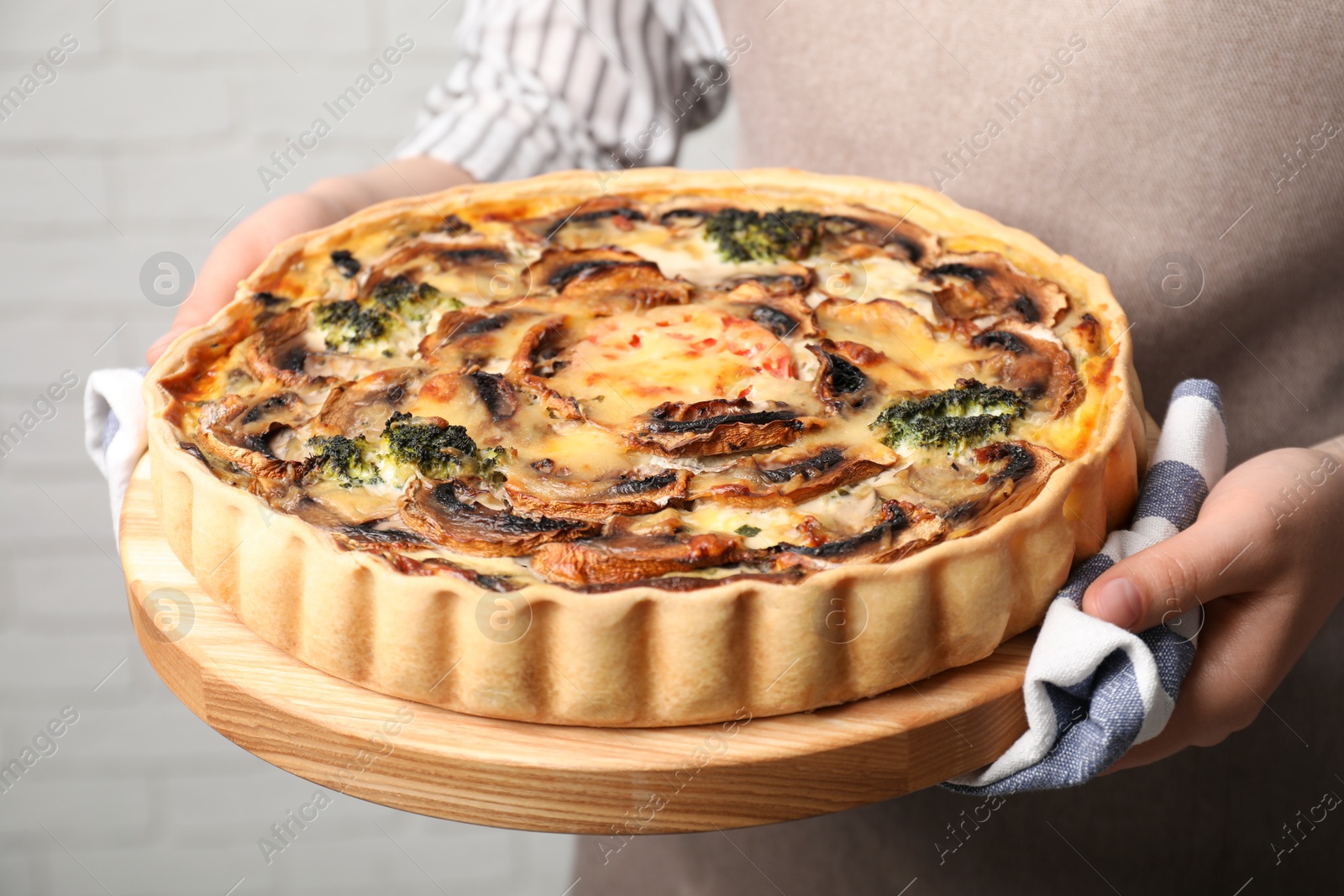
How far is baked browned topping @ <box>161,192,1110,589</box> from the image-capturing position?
1.79 metres

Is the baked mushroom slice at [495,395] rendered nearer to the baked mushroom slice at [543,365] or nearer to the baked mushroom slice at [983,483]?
the baked mushroom slice at [543,365]

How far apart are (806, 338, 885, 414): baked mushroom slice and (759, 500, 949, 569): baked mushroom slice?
0.35 meters

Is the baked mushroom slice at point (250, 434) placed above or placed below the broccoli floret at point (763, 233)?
below

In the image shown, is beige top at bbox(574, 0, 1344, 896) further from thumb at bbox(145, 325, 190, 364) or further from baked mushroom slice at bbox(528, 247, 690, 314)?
thumb at bbox(145, 325, 190, 364)

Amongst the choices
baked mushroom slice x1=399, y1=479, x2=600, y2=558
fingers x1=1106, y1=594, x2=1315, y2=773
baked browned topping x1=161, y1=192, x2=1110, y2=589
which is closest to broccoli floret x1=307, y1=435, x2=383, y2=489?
baked browned topping x1=161, y1=192, x2=1110, y2=589

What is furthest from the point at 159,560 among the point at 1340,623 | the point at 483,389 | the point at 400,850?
the point at 400,850

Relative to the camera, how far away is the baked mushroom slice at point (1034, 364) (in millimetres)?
2096

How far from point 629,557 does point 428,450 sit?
0.44m

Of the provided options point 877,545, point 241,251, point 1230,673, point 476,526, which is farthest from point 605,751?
point 241,251

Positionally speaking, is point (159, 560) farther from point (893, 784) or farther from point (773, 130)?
point (773, 130)

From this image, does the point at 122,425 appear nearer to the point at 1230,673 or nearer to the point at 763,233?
the point at 763,233

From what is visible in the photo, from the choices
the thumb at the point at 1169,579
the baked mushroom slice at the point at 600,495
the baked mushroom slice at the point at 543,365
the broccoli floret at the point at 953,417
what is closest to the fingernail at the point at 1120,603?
the thumb at the point at 1169,579

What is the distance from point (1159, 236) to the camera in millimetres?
2660

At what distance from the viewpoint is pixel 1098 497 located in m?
1.88
